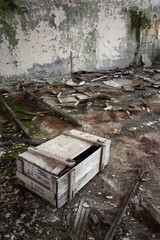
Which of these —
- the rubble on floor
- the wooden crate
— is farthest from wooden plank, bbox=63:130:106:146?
the rubble on floor

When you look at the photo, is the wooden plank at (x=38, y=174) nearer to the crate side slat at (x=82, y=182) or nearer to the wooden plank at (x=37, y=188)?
the wooden plank at (x=37, y=188)

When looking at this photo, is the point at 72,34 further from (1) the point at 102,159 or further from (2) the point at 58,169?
(2) the point at 58,169

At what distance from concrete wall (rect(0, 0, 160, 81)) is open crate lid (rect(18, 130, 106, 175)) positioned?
18.2ft

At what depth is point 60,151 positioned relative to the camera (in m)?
2.43

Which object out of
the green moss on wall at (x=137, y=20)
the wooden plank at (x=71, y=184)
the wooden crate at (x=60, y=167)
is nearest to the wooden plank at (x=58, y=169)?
the wooden crate at (x=60, y=167)

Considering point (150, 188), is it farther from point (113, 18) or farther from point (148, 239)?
point (113, 18)

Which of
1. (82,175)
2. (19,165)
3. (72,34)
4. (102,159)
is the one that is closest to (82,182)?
(82,175)

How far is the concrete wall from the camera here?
716 cm

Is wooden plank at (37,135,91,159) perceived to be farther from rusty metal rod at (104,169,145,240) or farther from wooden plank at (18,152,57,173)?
rusty metal rod at (104,169,145,240)

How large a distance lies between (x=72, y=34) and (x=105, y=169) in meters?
7.10

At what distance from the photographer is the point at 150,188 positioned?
98.6 inches

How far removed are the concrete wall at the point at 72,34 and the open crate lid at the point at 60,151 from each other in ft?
18.2

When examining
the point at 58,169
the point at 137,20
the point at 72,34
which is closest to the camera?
the point at 58,169

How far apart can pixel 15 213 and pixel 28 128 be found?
2138 millimetres
